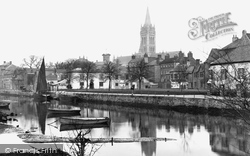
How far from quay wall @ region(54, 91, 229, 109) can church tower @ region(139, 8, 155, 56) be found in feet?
384

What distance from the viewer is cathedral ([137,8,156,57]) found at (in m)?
173

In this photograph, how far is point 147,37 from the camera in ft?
570

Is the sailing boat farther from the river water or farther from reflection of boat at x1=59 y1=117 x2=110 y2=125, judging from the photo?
reflection of boat at x1=59 y1=117 x2=110 y2=125

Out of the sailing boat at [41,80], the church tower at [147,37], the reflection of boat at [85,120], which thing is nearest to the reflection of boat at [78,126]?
the reflection of boat at [85,120]

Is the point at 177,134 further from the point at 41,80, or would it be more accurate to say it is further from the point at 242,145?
the point at 41,80

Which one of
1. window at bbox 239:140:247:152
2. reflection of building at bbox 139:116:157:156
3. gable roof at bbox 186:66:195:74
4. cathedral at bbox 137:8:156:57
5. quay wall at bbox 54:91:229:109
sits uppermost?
cathedral at bbox 137:8:156:57

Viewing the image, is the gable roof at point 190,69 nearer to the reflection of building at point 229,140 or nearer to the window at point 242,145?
the reflection of building at point 229,140

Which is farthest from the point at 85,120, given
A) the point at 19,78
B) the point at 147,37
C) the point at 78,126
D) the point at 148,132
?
the point at 147,37

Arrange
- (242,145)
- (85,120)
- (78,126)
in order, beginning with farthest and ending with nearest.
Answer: (85,120)
(78,126)
(242,145)

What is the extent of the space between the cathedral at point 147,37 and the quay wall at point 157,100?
117131 mm

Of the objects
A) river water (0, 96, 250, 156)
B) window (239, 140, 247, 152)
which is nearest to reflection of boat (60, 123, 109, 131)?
river water (0, 96, 250, 156)

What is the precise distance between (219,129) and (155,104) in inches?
723

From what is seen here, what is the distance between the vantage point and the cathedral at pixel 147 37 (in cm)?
17344

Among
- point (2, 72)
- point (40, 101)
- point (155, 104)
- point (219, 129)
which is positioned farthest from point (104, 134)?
point (2, 72)
